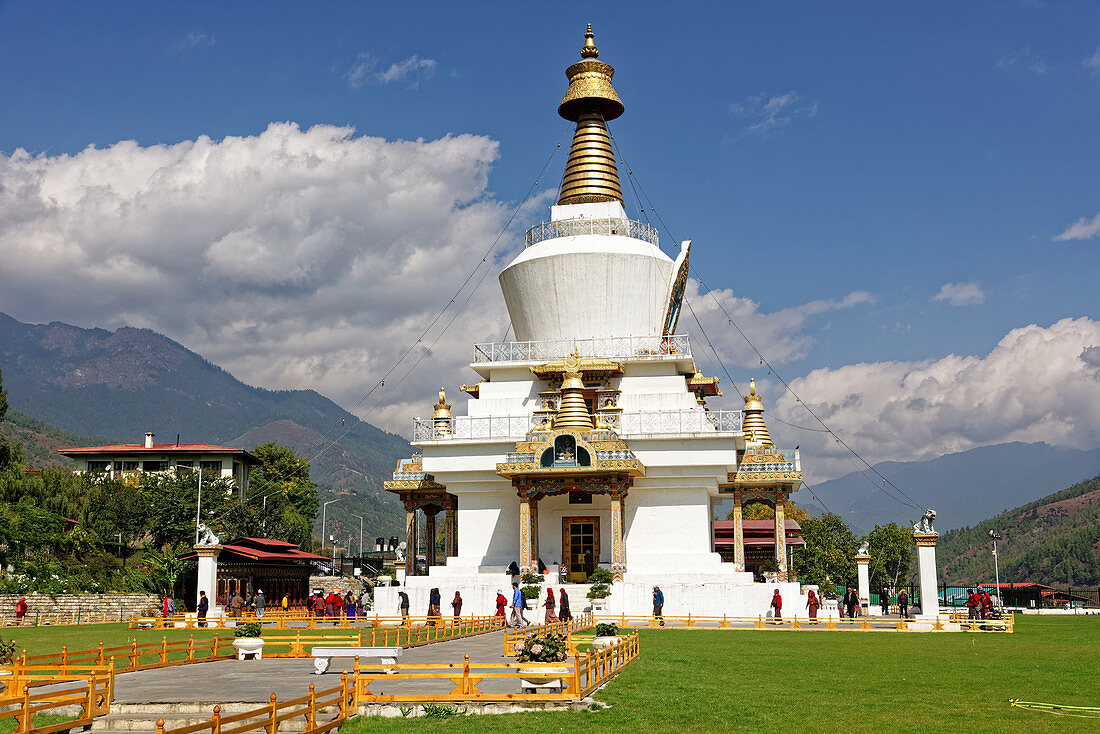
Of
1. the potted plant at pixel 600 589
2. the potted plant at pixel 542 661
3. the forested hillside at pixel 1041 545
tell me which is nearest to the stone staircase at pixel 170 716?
the potted plant at pixel 542 661

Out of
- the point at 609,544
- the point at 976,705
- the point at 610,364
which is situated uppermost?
the point at 610,364

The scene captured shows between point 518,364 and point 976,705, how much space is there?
32.0m

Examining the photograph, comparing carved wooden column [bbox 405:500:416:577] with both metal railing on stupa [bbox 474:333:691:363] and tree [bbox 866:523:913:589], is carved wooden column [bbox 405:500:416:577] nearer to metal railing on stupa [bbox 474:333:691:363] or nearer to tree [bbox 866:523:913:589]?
metal railing on stupa [bbox 474:333:691:363]

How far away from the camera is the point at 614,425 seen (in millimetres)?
43844

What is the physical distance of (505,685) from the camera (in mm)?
17906

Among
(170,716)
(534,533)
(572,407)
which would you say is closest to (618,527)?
(534,533)

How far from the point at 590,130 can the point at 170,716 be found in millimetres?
40880

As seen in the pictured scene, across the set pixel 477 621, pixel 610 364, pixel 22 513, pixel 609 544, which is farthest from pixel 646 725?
pixel 22 513

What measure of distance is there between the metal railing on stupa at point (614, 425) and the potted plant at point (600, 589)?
645 centimetres

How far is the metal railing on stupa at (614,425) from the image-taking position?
1681 inches

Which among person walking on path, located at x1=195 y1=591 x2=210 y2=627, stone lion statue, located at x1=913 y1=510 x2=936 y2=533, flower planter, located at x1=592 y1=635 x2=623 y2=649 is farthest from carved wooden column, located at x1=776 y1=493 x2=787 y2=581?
flower planter, located at x1=592 y1=635 x2=623 y2=649

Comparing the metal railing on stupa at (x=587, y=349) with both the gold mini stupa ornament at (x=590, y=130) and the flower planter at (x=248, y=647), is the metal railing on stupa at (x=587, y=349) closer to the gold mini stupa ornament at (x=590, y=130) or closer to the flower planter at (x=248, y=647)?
the gold mini stupa ornament at (x=590, y=130)

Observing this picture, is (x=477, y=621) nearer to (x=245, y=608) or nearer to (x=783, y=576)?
(x=245, y=608)

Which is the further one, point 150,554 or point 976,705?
point 150,554
